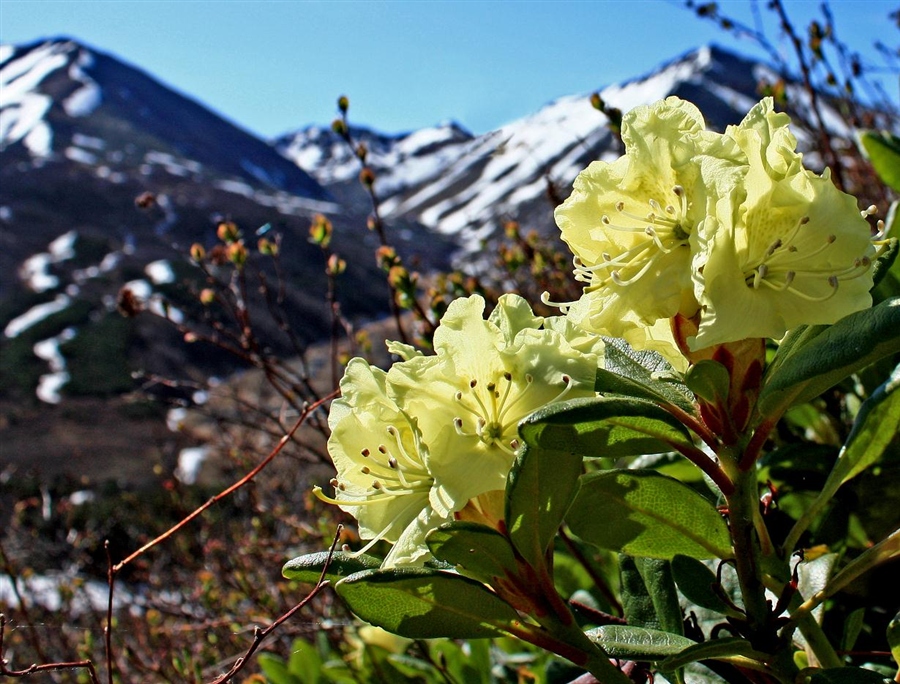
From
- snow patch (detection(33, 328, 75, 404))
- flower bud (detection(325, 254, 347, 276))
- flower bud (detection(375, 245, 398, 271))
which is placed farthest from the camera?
snow patch (detection(33, 328, 75, 404))

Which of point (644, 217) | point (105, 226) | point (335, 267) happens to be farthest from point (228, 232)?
point (105, 226)

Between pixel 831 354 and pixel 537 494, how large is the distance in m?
0.29

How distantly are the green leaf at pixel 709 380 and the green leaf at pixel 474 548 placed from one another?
23cm

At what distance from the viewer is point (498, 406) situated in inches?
34.0

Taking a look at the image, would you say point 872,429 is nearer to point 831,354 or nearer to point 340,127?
point 831,354

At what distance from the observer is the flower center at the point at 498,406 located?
84cm

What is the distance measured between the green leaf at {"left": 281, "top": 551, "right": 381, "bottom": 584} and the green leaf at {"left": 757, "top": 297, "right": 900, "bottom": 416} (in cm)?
44

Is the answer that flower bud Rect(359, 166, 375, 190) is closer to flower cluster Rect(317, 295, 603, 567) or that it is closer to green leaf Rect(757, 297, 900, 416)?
flower cluster Rect(317, 295, 603, 567)

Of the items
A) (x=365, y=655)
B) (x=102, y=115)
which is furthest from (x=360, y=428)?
(x=102, y=115)

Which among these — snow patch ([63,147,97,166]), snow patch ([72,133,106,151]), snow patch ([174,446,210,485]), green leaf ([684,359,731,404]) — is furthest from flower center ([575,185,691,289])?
snow patch ([72,133,106,151])

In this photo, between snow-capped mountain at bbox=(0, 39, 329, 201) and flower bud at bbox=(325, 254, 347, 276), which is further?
snow-capped mountain at bbox=(0, 39, 329, 201)

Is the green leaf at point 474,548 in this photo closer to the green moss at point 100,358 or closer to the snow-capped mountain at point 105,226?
the snow-capped mountain at point 105,226

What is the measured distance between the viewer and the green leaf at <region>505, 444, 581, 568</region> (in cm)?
77

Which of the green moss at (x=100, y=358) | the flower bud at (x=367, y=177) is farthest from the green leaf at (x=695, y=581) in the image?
the green moss at (x=100, y=358)
